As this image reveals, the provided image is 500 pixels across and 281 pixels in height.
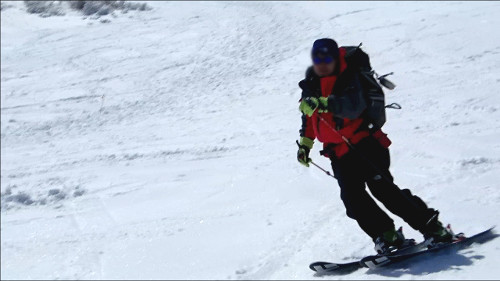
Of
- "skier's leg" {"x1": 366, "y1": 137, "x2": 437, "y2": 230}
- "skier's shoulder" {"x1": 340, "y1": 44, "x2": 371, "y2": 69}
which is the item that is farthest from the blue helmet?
"skier's leg" {"x1": 366, "y1": 137, "x2": 437, "y2": 230}

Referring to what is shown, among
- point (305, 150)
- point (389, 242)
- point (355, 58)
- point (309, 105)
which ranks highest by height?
point (355, 58)

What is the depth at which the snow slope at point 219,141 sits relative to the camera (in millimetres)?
5770

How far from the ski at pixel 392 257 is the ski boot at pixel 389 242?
44 millimetres

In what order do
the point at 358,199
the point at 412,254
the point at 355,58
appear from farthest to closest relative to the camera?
the point at 412,254 < the point at 358,199 < the point at 355,58

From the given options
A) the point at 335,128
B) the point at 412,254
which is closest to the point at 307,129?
the point at 335,128

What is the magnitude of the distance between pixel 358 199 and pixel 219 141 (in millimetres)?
4218

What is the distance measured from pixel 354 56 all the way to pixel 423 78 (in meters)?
5.58

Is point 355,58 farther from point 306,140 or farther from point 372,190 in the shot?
point 372,190

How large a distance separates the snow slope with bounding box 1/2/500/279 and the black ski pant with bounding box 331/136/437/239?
369mm

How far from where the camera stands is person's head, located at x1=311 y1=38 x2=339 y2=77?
431 cm

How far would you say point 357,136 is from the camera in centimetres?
459

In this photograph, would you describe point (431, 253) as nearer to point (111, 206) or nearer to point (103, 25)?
point (111, 206)


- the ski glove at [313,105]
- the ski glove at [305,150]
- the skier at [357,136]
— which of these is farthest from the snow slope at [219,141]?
the ski glove at [313,105]

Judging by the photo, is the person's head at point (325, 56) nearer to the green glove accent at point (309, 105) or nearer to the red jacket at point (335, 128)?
the red jacket at point (335, 128)
